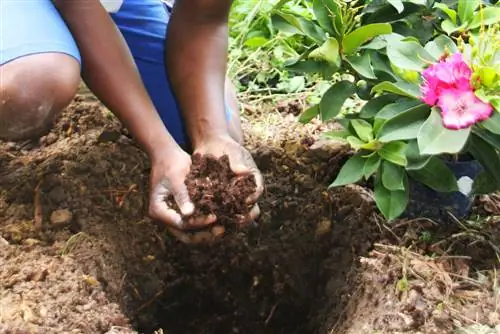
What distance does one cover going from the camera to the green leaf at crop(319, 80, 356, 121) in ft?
4.91

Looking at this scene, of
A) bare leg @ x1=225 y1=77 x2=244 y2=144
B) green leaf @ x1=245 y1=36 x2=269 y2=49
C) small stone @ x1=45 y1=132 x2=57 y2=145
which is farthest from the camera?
green leaf @ x1=245 y1=36 x2=269 y2=49

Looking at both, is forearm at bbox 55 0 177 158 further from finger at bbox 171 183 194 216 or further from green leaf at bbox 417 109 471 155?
green leaf at bbox 417 109 471 155

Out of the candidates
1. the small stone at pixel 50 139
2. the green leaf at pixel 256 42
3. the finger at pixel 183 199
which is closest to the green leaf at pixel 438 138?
the finger at pixel 183 199

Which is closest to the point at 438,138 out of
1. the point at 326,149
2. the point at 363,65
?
the point at 363,65

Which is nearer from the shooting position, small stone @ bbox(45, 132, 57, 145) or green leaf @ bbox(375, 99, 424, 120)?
green leaf @ bbox(375, 99, 424, 120)

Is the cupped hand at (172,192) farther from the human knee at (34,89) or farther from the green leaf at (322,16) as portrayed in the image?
the green leaf at (322,16)

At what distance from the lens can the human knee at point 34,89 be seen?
1.29 metres

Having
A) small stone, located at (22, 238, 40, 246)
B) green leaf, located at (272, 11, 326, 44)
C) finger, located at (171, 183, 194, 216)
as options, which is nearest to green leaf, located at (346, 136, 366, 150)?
green leaf, located at (272, 11, 326, 44)

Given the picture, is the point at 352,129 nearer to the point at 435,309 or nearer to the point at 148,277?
the point at 435,309

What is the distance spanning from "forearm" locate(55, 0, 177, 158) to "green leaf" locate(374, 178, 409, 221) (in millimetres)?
399

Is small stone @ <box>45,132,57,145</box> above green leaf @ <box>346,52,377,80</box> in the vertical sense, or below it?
below

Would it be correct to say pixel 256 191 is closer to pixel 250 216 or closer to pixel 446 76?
pixel 250 216

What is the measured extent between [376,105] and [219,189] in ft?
1.15

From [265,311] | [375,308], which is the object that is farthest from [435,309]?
[265,311]
